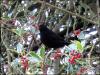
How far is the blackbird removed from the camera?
2354 millimetres

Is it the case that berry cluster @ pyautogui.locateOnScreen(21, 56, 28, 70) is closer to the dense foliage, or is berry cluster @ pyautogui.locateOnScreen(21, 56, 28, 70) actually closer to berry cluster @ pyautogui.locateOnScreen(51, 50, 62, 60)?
the dense foliage

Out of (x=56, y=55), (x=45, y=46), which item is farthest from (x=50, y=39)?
(x=56, y=55)

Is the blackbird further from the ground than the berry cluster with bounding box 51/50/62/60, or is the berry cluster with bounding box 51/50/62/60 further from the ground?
the blackbird

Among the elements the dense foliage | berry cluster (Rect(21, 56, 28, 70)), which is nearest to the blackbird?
the dense foliage

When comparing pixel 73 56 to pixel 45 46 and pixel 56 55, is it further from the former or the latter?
pixel 45 46

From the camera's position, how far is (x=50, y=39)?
8.11ft

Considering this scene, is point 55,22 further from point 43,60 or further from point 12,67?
point 43,60

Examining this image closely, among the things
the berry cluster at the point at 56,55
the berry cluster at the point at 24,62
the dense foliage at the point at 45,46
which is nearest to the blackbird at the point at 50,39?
the dense foliage at the point at 45,46

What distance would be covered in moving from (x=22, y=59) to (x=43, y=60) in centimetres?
9

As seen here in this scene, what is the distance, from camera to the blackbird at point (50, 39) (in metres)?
2.35

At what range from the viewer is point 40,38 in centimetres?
259

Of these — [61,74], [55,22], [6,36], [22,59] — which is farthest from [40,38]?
[22,59]

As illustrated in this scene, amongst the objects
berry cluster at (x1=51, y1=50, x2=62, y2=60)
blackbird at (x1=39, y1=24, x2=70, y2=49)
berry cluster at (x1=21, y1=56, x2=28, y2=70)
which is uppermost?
blackbird at (x1=39, y1=24, x2=70, y2=49)

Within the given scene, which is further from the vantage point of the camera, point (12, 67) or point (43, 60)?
point (12, 67)
